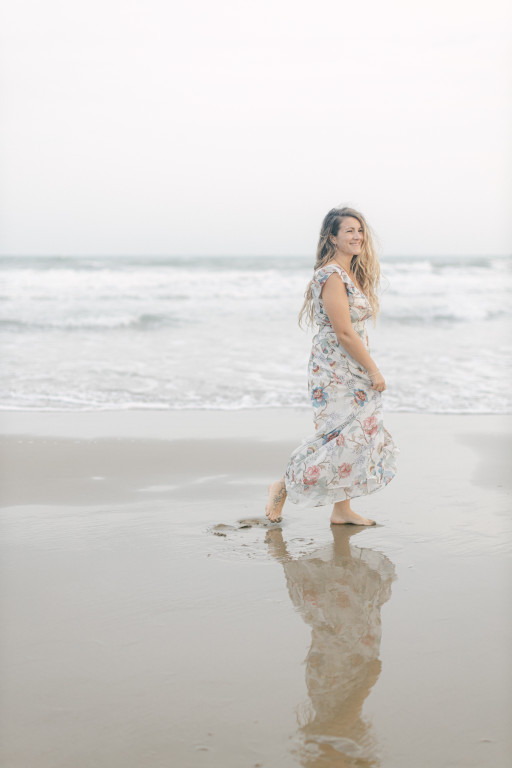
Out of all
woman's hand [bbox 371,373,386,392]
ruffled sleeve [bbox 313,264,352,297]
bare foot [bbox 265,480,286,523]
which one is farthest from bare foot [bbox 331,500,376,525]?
ruffled sleeve [bbox 313,264,352,297]

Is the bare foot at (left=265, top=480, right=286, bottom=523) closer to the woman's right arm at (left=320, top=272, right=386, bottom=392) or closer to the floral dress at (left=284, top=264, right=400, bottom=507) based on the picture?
the floral dress at (left=284, top=264, right=400, bottom=507)

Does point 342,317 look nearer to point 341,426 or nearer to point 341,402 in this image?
point 341,402

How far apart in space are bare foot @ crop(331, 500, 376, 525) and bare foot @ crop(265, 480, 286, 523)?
265mm

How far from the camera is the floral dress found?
367 centimetres

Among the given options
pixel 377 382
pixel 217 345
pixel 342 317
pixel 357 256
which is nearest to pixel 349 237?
pixel 357 256

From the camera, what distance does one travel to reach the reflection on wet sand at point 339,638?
6.17 ft

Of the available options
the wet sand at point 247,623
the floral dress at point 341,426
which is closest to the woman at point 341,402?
the floral dress at point 341,426

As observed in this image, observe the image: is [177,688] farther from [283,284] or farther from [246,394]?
[283,284]

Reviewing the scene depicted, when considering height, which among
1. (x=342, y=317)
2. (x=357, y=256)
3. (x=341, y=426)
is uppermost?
(x=357, y=256)

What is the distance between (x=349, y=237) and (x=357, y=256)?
0.15m

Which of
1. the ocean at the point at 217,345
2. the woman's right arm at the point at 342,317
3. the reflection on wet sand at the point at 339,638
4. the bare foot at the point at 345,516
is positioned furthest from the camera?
the ocean at the point at 217,345

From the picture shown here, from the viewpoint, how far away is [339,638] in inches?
97.0

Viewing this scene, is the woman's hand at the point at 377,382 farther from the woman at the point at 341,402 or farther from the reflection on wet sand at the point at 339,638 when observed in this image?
the reflection on wet sand at the point at 339,638

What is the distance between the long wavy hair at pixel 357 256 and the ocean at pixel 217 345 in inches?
7.7
